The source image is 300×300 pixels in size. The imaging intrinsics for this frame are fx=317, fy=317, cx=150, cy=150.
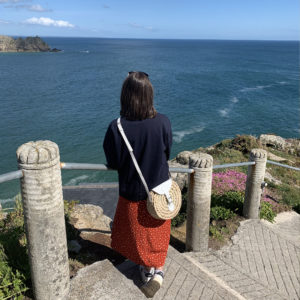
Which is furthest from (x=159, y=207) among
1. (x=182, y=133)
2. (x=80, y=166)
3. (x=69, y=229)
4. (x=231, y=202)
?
(x=182, y=133)

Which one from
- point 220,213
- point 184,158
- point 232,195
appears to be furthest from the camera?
point 184,158

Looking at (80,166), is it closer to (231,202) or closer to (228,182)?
(231,202)

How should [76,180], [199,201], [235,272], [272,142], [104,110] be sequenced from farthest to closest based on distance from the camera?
[104,110] < [76,180] < [272,142] < [199,201] < [235,272]

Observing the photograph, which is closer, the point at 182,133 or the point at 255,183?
the point at 255,183

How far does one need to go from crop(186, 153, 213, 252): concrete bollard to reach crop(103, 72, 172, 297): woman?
1.17 m

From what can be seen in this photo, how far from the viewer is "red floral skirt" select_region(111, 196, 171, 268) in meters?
3.45

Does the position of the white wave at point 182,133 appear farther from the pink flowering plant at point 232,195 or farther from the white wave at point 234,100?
the pink flowering plant at point 232,195

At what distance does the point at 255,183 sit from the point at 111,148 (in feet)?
13.3

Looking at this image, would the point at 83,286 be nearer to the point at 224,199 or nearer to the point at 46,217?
the point at 46,217

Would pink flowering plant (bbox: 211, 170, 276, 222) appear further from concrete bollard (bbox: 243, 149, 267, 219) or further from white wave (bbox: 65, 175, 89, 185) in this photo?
white wave (bbox: 65, 175, 89, 185)

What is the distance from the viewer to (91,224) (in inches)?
235

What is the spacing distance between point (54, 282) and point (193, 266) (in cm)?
177

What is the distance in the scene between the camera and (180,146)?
29234 millimetres

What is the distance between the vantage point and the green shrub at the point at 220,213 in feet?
21.4
